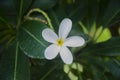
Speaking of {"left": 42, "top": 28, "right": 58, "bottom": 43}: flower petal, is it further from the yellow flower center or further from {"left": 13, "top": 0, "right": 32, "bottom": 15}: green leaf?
{"left": 13, "top": 0, "right": 32, "bottom": 15}: green leaf

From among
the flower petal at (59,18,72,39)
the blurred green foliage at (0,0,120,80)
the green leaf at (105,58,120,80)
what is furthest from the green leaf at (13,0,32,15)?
the green leaf at (105,58,120,80)

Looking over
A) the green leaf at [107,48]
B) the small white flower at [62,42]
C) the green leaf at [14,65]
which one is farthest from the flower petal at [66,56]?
the green leaf at [107,48]

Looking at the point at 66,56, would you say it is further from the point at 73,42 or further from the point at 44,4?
the point at 44,4

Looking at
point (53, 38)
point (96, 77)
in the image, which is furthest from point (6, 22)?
point (96, 77)

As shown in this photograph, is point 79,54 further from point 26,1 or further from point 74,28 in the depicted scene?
point 26,1

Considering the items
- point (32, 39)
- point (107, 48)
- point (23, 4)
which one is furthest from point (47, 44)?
point (107, 48)
